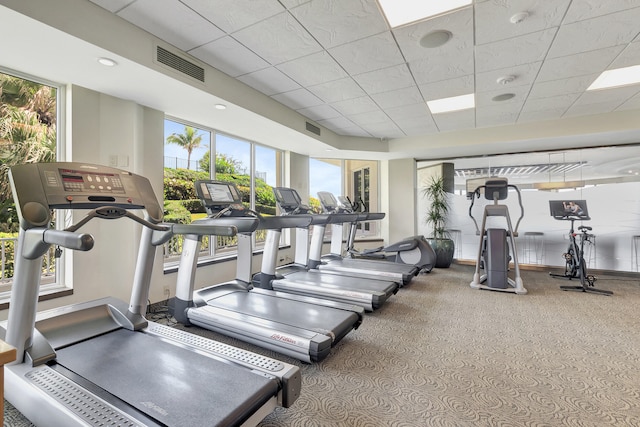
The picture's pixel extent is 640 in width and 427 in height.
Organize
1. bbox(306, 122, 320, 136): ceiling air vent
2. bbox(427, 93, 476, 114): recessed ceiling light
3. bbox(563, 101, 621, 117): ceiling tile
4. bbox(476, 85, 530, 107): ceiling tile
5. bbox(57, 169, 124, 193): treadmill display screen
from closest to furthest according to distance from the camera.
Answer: bbox(57, 169, 124, 193): treadmill display screen, bbox(476, 85, 530, 107): ceiling tile, bbox(427, 93, 476, 114): recessed ceiling light, bbox(563, 101, 621, 117): ceiling tile, bbox(306, 122, 320, 136): ceiling air vent

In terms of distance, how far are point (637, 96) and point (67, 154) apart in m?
7.04

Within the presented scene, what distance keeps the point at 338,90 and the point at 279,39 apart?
1362mm

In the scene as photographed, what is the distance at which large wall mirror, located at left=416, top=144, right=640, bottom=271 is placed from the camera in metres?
5.38

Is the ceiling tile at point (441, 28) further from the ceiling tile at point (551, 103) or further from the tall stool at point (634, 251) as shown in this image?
the tall stool at point (634, 251)

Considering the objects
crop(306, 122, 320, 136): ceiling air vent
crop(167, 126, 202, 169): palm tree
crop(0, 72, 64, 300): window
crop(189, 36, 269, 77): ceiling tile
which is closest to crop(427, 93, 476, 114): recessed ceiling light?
crop(306, 122, 320, 136): ceiling air vent

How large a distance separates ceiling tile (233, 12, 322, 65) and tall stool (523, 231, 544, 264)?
5.66 m

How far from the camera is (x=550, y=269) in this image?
19.1 ft

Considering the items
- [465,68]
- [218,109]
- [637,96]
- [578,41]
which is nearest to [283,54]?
[218,109]

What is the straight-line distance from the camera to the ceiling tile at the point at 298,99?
416cm

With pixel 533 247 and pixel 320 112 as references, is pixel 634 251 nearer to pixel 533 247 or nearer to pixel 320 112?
pixel 533 247

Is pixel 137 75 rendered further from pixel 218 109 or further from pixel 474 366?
pixel 474 366

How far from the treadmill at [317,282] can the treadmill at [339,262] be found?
0.08 meters

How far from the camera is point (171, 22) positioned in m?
2.56

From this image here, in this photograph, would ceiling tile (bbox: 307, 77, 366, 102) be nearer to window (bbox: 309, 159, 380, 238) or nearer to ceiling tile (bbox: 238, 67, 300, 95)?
ceiling tile (bbox: 238, 67, 300, 95)
